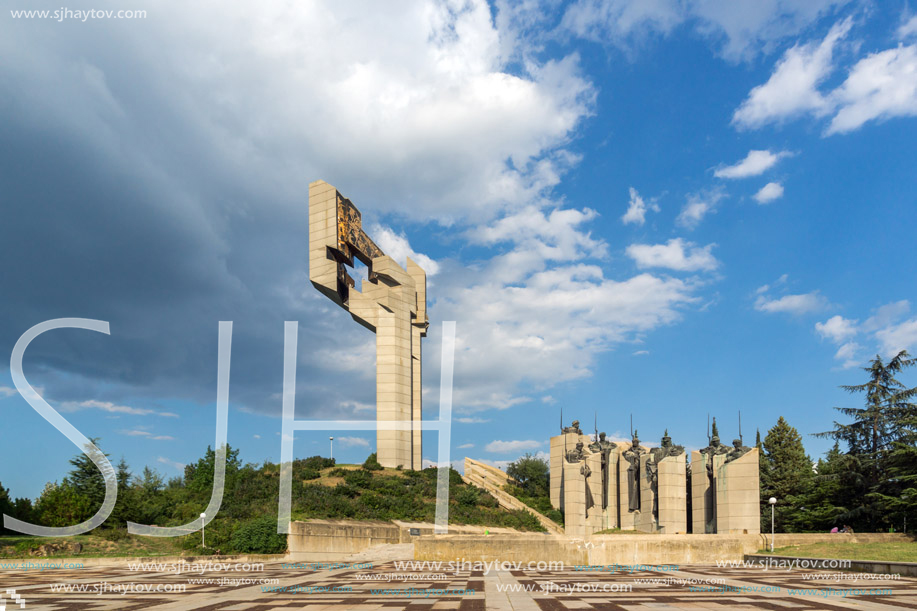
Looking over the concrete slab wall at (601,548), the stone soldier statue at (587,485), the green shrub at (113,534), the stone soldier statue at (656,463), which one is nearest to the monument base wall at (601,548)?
the concrete slab wall at (601,548)

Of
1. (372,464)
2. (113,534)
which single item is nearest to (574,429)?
(372,464)

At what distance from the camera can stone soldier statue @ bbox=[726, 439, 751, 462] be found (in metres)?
31.4

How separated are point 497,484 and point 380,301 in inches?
650

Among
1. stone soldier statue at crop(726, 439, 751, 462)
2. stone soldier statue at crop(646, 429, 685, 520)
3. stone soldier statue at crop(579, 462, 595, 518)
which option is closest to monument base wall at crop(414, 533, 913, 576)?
stone soldier statue at crop(726, 439, 751, 462)

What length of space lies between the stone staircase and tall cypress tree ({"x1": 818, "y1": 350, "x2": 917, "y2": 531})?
51.1ft

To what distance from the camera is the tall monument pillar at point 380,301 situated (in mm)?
41781

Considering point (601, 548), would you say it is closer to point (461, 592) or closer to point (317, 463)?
point (461, 592)

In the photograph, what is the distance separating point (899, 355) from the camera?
3484 cm

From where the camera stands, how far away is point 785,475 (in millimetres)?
44188

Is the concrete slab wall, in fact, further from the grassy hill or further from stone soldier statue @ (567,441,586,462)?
stone soldier statue @ (567,441,586,462)

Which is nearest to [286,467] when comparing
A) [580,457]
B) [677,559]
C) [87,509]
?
[87,509]

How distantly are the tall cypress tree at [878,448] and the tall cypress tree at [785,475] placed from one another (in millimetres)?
3030

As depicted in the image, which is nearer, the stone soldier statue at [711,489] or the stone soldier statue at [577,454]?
the stone soldier statue at [711,489]

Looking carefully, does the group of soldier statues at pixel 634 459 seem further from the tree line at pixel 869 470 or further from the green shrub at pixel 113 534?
the green shrub at pixel 113 534
